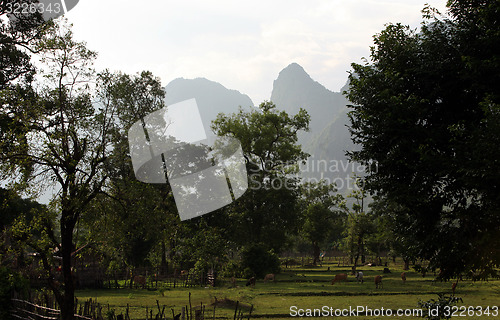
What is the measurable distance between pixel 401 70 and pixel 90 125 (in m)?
13.0

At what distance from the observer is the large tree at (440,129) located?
13609 mm

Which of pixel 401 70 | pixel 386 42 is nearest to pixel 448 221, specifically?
pixel 401 70

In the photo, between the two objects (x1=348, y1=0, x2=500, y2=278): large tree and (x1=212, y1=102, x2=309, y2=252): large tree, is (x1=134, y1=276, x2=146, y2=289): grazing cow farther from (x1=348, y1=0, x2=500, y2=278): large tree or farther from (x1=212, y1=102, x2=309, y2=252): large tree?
(x1=348, y1=0, x2=500, y2=278): large tree

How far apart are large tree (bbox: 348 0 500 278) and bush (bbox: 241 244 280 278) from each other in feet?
102

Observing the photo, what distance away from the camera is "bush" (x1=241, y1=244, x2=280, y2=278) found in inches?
1837

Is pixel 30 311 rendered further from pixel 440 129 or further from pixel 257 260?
pixel 257 260

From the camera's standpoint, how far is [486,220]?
13.6m

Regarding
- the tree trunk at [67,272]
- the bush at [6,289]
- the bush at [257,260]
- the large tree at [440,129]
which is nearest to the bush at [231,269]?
the bush at [257,260]

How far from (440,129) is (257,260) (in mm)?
34780

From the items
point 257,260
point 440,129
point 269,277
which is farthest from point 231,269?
point 440,129

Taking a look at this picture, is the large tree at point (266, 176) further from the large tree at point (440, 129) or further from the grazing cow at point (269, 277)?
the large tree at point (440, 129)

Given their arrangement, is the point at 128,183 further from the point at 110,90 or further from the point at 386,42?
the point at 386,42

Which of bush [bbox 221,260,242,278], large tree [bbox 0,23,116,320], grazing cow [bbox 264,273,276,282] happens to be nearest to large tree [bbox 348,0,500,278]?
large tree [bbox 0,23,116,320]

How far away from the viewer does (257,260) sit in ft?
154
